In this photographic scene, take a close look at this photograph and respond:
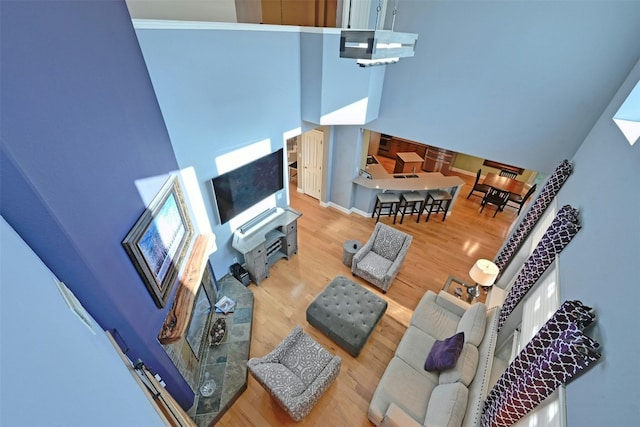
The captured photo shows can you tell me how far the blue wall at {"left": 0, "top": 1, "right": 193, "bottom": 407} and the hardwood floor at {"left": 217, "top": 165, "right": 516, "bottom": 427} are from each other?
176 centimetres

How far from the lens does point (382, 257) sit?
4.85m

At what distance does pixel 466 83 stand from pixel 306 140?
3.48m

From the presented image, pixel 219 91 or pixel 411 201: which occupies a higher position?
pixel 219 91

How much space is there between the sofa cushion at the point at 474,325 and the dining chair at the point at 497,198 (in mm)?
4311

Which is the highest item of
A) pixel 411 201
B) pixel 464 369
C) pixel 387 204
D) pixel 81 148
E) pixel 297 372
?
pixel 81 148

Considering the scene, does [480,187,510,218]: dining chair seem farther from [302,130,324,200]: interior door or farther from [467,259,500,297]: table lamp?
[302,130,324,200]: interior door

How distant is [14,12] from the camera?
46.1 inches

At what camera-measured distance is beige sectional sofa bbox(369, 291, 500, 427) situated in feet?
8.28

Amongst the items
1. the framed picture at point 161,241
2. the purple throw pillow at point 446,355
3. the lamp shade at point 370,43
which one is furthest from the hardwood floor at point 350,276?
the lamp shade at point 370,43

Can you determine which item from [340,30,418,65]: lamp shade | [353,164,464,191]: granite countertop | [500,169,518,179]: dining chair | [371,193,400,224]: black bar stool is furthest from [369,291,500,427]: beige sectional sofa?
[500,169,518,179]: dining chair

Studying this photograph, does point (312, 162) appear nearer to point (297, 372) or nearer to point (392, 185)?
point (392, 185)

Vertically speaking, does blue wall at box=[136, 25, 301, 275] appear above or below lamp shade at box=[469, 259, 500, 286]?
above

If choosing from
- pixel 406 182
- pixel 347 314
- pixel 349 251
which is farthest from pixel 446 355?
Result: pixel 406 182

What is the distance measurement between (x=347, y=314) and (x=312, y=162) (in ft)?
13.1
